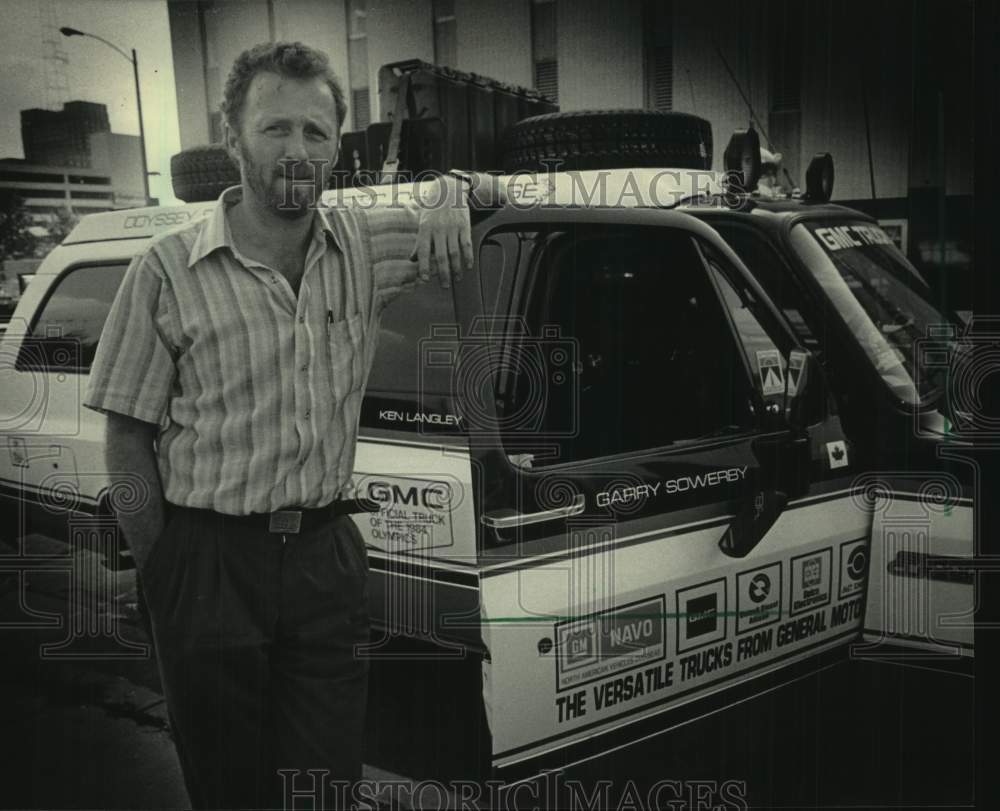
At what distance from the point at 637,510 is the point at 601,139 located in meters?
1.22

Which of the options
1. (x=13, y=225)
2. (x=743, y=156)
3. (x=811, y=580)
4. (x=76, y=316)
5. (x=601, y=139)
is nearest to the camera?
(x=13, y=225)

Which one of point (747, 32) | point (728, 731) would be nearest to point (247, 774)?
point (728, 731)

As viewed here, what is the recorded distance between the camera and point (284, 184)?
1.95m

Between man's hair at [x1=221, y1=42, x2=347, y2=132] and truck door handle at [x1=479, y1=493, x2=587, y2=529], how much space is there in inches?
35.6

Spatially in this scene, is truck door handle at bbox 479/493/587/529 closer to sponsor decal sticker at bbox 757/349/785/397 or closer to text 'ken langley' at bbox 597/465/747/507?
text 'ken langley' at bbox 597/465/747/507

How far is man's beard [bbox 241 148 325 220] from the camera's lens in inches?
76.8

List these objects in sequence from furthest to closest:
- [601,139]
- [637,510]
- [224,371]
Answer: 1. [601,139]
2. [637,510]
3. [224,371]

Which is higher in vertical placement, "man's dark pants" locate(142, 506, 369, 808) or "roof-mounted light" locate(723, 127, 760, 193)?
"roof-mounted light" locate(723, 127, 760, 193)

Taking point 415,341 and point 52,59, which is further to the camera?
point 415,341

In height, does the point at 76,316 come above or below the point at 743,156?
below

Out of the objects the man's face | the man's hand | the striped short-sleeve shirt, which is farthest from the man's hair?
the man's hand

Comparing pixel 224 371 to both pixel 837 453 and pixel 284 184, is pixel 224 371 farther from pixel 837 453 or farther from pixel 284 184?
pixel 837 453

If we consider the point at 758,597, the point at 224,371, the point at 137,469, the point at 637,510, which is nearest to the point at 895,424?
the point at 758,597

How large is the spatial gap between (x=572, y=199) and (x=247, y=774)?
5.56 ft
